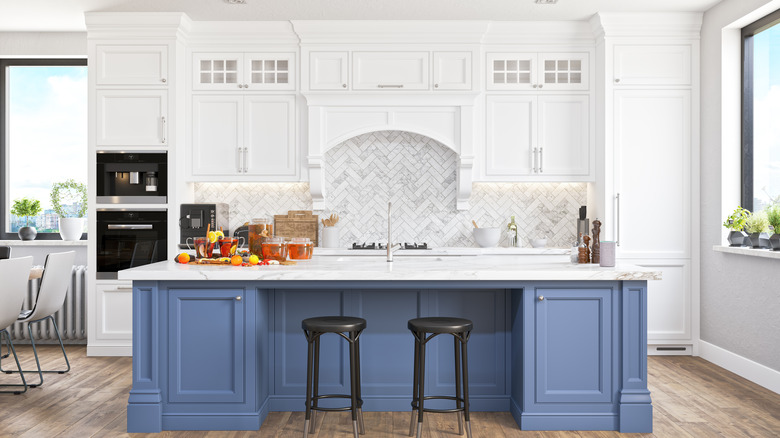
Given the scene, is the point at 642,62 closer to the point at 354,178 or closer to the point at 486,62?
the point at 486,62

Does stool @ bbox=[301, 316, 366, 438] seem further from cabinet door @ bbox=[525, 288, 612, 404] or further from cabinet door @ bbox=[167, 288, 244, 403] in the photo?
cabinet door @ bbox=[525, 288, 612, 404]

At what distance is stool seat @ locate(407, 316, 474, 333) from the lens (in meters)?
2.84

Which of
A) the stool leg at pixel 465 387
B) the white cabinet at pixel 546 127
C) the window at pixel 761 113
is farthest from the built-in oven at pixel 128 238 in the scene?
the window at pixel 761 113

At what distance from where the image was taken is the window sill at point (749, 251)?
12.6 feet

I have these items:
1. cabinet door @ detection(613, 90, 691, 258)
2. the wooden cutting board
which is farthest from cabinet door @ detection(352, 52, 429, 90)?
cabinet door @ detection(613, 90, 691, 258)

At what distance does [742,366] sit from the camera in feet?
14.1

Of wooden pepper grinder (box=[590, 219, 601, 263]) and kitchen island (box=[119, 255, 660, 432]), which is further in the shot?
wooden pepper grinder (box=[590, 219, 601, 263])

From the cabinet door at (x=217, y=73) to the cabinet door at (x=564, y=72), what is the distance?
2605 mm

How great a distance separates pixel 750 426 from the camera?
10.7ft

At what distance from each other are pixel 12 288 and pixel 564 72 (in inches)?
176

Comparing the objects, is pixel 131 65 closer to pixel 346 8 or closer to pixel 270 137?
pixel 270 137

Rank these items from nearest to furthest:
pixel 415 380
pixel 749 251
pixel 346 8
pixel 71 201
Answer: pixel 415 380, pixel 749 251, pixel 346 8, pixel 71 201

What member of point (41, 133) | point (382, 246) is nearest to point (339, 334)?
point (382, 246)

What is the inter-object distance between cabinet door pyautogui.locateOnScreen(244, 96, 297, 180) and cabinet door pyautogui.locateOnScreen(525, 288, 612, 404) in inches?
109
